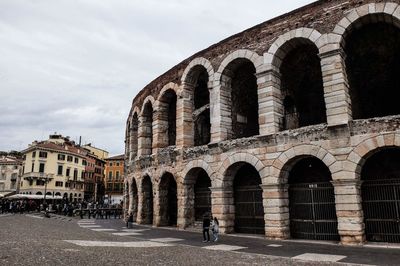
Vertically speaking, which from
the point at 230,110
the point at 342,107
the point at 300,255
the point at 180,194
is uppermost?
the point at 230,110

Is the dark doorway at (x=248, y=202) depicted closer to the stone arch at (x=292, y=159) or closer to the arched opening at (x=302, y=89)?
the stone arch at (x=292, y=159)

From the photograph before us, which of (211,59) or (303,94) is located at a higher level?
(211,59)

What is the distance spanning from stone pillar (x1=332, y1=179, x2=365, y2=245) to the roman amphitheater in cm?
3

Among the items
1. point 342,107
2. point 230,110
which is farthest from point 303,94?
point 342,107

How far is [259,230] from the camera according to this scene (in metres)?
14.7

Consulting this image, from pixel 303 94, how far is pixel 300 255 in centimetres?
943

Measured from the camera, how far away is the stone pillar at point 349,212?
11.1m

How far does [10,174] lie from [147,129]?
54.0 meters

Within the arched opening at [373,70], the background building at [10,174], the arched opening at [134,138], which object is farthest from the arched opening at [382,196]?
the background building at [10,174]

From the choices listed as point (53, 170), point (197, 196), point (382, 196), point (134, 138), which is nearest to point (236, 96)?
point (197, 196)

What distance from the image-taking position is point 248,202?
1516 centimetres

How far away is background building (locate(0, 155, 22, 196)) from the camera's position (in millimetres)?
63281

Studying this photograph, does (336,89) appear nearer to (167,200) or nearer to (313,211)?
(313,211)

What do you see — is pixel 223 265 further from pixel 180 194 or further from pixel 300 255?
pixel 180 194
